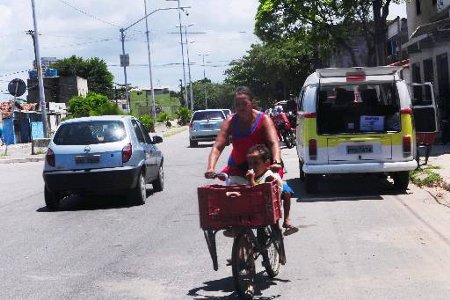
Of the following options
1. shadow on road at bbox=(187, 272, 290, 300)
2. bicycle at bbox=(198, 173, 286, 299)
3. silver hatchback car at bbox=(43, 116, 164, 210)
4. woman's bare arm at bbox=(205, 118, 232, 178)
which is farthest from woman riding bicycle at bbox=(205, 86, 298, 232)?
silver hatchback car at bbox=(43, 116, 164, 210)

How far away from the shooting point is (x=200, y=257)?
7.80 m

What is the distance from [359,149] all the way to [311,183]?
1.08 meters

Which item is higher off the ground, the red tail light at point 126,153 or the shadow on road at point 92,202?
the red tail light at point 126,153

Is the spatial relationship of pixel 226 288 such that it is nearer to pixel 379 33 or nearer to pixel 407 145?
pixel 407 145

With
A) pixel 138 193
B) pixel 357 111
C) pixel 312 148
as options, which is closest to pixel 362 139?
pixel 312 148

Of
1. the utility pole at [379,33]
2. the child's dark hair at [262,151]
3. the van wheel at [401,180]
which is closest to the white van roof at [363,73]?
the van wheel at [401,180]

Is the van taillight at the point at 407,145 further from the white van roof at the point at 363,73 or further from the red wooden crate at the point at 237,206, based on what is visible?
the red wooden crate at the point at 237,206

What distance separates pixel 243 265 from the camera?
232 inches

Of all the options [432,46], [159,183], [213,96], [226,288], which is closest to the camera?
[226,288]

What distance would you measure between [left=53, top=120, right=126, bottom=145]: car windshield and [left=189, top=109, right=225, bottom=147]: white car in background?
769 inches

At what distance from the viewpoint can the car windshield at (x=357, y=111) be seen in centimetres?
1295

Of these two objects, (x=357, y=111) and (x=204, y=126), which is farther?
(x=204, y=126)

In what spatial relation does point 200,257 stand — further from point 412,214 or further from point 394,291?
point 412,214

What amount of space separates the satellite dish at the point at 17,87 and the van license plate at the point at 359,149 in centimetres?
2014
